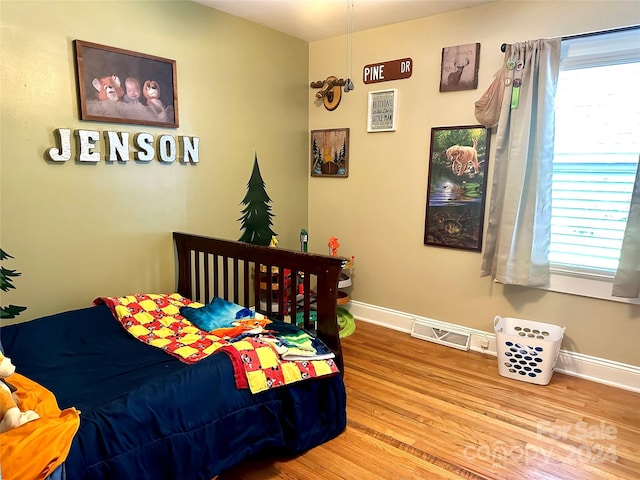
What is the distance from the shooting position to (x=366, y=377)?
8.43ft

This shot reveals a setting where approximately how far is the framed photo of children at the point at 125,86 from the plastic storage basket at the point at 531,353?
8.31ft

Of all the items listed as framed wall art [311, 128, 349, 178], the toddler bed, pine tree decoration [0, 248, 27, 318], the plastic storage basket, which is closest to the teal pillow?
the toddler bed

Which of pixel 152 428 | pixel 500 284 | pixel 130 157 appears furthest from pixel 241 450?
pixel 500 284

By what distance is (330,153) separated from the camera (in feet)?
11.8

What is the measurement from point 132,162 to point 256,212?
105 centimetres

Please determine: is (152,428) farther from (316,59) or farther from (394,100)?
(316,59)

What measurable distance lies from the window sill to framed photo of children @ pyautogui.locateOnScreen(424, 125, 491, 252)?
1.68 feet

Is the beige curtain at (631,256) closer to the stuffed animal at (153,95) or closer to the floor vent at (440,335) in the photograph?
the floor vent at (440,335)

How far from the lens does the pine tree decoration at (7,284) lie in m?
2.10

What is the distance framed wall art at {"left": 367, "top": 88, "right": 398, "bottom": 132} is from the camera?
3160 mm

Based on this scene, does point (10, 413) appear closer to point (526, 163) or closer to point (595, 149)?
point (526, 163)

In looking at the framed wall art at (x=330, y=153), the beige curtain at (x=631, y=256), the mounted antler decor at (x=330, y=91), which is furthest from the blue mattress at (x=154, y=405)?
the mounted antler decor at (x=330, y=91)

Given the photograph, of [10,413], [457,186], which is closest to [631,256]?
A: [457,186]

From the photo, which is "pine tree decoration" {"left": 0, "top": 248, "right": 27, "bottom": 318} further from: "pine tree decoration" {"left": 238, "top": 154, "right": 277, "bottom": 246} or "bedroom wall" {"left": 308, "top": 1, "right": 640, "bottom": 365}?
"bedroom wall" {"left": 308, "top": 1, "right": 640, "bottom": 365}
